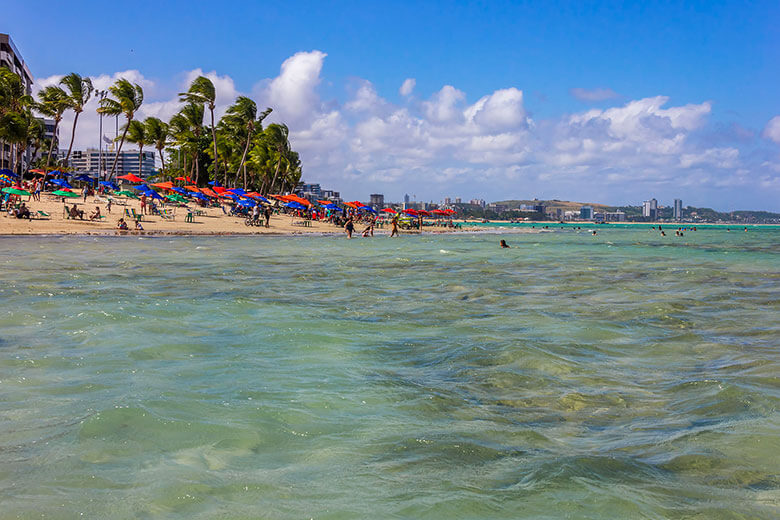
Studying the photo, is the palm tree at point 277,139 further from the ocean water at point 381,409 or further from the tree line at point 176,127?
the ocean water at point 381,409

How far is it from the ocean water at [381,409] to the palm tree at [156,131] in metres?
57.9

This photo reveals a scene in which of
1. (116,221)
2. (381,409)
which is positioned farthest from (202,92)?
(381,409)

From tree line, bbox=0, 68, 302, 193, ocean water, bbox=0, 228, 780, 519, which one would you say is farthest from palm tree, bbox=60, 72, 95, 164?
ocean water, bbox=0, 228, 780, 519

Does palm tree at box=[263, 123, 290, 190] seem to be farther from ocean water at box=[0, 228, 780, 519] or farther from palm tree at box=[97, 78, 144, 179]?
ocean water at box=[0, 228, 780, 519]

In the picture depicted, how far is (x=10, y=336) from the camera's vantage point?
7680 mm

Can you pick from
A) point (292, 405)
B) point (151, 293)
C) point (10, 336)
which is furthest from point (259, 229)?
point (292, 405)

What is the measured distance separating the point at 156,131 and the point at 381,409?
6705 cm

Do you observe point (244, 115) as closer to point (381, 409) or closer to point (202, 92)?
point (202, 92)

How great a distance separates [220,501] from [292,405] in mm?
1846

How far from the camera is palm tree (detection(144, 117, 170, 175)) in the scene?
2547 inches

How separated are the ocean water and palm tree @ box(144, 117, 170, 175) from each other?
5787 cm

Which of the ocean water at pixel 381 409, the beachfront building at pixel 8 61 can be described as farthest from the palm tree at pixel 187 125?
the ocean water at pixel 381 409

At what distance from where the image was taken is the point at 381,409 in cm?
525

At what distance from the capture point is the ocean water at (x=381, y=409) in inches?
138
